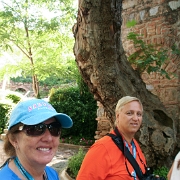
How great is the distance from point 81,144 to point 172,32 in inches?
239

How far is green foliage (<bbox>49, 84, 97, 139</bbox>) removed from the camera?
412 inches

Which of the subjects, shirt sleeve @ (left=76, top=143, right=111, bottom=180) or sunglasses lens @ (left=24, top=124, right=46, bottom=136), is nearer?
sunglasses lens @ (left=24, top=124, right=46, bottom=136)

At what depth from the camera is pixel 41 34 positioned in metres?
12.2

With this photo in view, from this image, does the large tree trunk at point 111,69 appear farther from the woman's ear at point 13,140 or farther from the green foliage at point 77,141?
the green foliage at point 77,141

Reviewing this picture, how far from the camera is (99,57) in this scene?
3.59m

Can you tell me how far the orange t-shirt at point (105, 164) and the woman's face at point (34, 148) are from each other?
709 mm

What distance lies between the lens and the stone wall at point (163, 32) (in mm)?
4945

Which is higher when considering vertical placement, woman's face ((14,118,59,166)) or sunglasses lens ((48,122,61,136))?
sunglasses lens ((48,122,61,136))

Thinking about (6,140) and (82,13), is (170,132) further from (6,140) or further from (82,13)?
(6,140)

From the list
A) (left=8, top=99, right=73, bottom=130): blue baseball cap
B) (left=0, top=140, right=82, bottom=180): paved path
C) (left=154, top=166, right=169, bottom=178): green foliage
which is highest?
(left=8, top=99, right=73, bottom=130): blue baseball cap

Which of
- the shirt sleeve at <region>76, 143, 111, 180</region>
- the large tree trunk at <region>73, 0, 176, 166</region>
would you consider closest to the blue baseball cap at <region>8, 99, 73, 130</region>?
the shirt sleeve at <region>76, 143, 111, 180</region>

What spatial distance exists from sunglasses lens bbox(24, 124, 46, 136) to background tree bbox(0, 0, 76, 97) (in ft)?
35.7

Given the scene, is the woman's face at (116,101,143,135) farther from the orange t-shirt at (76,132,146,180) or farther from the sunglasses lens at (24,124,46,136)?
the sunglasses lens at (24,124,46,136)

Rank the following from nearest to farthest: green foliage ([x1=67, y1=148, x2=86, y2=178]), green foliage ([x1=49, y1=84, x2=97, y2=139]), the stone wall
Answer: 1. the stone wall
2. green foliage ([x1=67, y1=148, x2=86, y2=178])
3. green foliage ([x1=49, y1=84, x2=97, y2=139])
